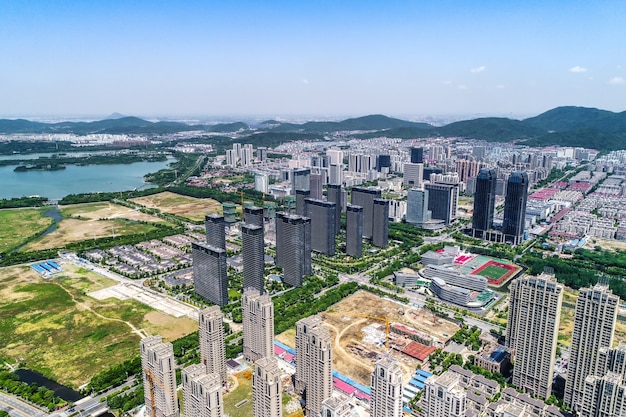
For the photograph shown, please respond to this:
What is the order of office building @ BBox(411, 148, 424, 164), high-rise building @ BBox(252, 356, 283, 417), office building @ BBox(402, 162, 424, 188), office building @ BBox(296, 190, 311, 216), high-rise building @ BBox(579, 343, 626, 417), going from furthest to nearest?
office building @ BBox(411, 148, 424, 164)
office building @ BBox(402, 162, 424, 188)
office building @ BBox(296, 190, 311, 216)
high-rise building @ BBox(579, 343, 626, 417)
high-rise building @ BBox(252, 356, 283, 417)

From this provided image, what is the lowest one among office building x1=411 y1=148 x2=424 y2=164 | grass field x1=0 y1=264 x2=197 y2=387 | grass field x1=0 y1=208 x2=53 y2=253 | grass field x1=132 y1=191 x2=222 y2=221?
grass field x1=0 y1=264 x2=197 y2=387

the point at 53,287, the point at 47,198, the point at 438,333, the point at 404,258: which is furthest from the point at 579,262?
the point at 47,198

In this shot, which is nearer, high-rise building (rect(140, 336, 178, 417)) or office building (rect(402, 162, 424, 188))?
high-rise building (rect(140, 336, 178, 417))

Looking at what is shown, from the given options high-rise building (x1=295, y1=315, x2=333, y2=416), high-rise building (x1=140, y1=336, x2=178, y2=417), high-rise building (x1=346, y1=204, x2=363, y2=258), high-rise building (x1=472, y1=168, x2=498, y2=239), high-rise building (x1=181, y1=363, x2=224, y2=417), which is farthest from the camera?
high-rise building (x1=472, y1=168, x2=498, y2=239)

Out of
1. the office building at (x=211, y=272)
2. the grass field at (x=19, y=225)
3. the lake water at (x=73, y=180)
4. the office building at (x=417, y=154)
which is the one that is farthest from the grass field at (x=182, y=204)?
the office building at (x=417, y=154)

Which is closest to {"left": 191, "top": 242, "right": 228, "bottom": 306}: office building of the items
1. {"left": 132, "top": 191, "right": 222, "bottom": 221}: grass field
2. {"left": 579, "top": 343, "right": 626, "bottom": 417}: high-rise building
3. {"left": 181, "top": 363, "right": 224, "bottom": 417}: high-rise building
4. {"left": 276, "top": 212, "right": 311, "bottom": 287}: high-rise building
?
{"left": 276, "top": 212, "right": 311, "bottom": 287}: high-rise building

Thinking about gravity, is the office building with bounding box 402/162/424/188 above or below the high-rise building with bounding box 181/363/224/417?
above

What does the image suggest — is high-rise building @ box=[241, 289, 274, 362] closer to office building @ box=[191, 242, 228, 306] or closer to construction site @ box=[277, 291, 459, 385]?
construction site @ box=[277, 291, 459, 385]
